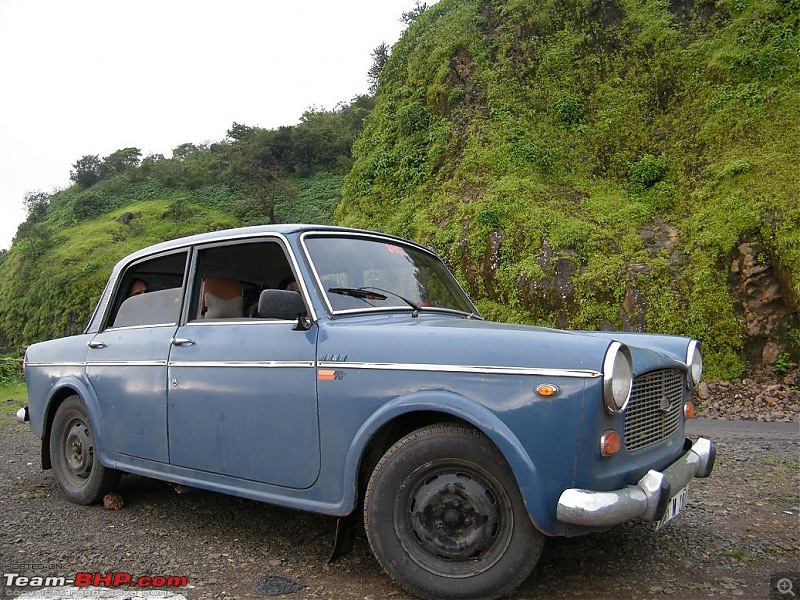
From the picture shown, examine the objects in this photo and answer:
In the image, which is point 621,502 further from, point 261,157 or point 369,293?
point 261,157

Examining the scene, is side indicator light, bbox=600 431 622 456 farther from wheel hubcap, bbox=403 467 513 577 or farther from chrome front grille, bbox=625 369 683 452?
wheel hubcap, bbox=403 467 513 577

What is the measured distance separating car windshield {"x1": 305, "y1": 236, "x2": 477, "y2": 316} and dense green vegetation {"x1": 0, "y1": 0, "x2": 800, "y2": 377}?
7.28 m

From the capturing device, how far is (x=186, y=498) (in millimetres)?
4832

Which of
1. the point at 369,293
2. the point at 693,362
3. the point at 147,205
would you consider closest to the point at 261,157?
the point at 147,205

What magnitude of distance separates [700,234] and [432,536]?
9909 millimetres

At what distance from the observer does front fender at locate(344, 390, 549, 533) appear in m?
2.58

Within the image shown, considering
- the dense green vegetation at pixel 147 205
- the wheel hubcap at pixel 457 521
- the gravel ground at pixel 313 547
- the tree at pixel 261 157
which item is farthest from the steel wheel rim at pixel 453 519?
the tree at pixel 261 157

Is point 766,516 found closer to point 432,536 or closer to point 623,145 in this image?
point 432,536

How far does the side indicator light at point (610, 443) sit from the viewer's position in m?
2.58

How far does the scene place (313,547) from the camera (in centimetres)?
368

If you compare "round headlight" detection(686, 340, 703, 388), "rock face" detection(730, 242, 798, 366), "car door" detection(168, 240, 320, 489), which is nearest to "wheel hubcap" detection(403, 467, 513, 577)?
"car door" detection(168, 240, 320, 489)

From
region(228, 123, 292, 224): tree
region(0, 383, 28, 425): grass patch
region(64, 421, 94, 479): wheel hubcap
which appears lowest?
region(0, 383, 28, 425): grass patch

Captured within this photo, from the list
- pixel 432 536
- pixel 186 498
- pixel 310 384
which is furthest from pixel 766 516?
pixel 186 498

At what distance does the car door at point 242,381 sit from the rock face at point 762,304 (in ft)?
29.2
